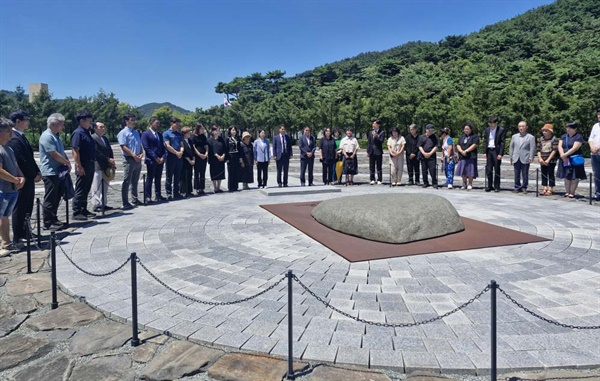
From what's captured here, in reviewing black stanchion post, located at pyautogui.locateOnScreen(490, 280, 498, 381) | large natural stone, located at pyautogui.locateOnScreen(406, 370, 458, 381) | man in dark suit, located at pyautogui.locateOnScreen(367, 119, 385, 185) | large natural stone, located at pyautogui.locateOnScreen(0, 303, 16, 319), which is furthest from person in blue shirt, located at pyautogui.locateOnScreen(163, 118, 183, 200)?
black stanchion post, located at pyautogui.locateOnScreen(490, 280, 498, 381)

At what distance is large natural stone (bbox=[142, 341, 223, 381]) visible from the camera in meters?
3.29

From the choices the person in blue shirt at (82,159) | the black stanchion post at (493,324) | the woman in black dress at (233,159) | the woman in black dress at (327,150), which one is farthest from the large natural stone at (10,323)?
the woman in black dress at (327,150)

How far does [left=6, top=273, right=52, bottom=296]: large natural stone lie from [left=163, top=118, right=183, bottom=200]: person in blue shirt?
619cm

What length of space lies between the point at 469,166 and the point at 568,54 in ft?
192

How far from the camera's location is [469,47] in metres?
84.2

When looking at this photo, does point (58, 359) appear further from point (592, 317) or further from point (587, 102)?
point (587, 102)

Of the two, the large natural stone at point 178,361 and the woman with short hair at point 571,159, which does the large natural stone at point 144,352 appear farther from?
the woman with short hair at point 571,159

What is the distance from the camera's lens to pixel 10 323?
419cm

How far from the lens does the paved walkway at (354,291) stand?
3506 millimetres

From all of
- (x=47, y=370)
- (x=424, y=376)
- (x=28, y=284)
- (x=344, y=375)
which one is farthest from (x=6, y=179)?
(x=424, y=376)

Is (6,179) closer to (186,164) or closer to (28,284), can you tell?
(28,284)

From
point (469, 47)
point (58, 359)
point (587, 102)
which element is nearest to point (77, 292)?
point (58, 359)

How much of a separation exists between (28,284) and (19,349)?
5.78 ft

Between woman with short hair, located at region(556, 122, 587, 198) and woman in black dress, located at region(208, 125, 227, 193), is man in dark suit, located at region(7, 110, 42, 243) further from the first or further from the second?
woman with short hair, located at region(556, 122, 587, 198)
